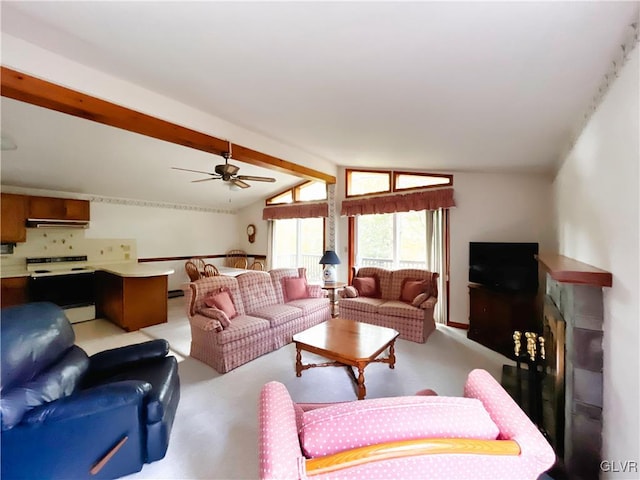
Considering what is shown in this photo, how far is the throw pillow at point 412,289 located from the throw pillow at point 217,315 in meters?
2.46

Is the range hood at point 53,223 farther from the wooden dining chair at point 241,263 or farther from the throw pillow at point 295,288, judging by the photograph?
the throw pillow at point 295,288

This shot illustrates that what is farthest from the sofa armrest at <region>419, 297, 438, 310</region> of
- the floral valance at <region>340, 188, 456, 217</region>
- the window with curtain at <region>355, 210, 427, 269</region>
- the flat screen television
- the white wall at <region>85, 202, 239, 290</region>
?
the white wall at <region>85, 202, 239, 290</region>

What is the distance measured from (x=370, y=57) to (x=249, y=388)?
9.09 ft

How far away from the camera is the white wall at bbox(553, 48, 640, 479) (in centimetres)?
105

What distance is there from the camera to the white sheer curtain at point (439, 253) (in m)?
4.21

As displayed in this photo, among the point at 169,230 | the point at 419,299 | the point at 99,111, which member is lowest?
the point at 419,299

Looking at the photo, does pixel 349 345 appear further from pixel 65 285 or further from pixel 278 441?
pixel 65 285

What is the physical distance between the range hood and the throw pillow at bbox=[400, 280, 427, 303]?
18.1 feet

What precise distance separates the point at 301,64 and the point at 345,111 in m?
0.73

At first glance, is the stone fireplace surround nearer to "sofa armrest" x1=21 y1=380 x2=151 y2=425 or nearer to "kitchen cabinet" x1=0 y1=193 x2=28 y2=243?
"sofa armrest" x1=21 y1=380 x2=151 y2=425

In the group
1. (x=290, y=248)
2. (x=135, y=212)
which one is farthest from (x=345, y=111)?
(x=135, y=212)

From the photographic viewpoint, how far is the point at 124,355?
1998 millimetres

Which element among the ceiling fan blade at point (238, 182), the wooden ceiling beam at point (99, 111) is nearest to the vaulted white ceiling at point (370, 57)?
the wooden ceiling beam at point (99, 111)

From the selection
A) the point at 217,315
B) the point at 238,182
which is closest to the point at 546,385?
the point at 217,315
